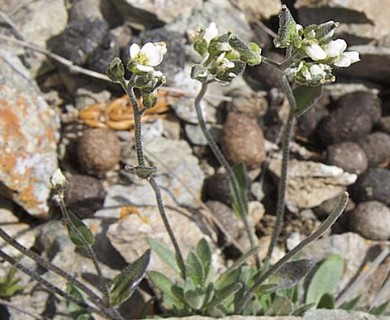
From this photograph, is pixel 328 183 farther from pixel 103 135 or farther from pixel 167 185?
pixel 103 135

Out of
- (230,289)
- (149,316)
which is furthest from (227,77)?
(149,316)

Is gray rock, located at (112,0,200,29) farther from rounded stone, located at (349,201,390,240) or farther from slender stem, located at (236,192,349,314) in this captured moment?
slender stem, located at (236,192,349,314)

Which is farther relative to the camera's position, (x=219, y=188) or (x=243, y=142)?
(x=243, y=142)

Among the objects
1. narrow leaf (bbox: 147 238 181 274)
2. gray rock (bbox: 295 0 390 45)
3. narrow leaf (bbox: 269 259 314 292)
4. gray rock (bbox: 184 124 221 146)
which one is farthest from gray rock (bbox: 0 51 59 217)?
gray rock (bbox: 295 0 390 45)

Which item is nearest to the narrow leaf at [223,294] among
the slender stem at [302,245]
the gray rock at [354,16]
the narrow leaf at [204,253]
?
the slender stem at [302,245]

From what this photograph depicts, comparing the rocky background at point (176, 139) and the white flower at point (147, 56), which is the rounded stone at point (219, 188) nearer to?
the rocky background at point (176, 139)

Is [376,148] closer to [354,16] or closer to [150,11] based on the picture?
[354,16]

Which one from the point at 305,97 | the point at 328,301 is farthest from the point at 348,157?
the point at 305,97
